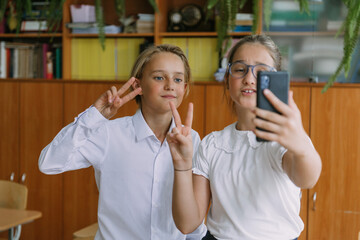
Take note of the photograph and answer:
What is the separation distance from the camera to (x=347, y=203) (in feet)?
9.57

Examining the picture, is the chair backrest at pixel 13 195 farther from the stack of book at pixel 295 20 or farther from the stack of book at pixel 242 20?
the stack of book at pixel 295 20

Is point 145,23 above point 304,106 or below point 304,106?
above

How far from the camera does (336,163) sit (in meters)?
2.93

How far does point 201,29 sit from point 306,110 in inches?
41.7

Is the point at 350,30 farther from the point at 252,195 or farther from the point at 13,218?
the point at 13,218

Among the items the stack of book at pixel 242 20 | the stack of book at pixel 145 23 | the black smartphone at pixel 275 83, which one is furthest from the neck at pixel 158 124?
the stack of book at pixel 145 23

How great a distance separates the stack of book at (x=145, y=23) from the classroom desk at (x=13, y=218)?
5.36 feet

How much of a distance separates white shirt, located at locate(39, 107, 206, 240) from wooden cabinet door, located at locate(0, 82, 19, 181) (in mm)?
2140

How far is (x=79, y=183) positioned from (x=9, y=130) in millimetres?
774

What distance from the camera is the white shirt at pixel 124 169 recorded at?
1.53 m

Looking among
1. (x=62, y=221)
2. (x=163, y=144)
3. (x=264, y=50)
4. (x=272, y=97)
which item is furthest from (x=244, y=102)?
(x=62, y=221)

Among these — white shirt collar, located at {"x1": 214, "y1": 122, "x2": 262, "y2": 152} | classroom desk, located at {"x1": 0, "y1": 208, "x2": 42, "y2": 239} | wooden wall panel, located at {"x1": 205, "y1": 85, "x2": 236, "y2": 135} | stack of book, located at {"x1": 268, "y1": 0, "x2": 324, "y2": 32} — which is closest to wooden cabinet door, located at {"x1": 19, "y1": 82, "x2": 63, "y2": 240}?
classroom desk, located at {"x1": 0, "y1": 208, "x2": 42, "y2": 239}

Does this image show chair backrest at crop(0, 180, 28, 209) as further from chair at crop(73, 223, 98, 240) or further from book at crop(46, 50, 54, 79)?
book at crop(46, 50, 54, 79)

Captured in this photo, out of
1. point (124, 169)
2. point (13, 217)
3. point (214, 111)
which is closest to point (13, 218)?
point (13, 217)
